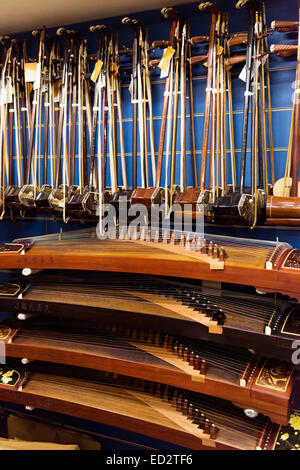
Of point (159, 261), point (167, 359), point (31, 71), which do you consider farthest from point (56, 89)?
point (167, 359)

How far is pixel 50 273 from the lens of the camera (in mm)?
2520

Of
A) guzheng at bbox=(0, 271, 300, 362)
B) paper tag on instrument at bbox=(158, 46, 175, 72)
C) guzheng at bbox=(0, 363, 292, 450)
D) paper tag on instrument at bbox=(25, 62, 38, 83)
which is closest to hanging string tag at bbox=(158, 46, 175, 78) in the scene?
paper tag on instrument at bbox=(158, 46, 175, 72)

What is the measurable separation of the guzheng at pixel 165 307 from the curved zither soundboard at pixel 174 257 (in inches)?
7.1

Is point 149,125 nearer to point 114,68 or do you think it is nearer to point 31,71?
point 114,68

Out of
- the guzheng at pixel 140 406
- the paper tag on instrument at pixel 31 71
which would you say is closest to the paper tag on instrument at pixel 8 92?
the paper tag on instrument at pixel 31 71

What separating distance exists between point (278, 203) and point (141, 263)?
76 centimetres

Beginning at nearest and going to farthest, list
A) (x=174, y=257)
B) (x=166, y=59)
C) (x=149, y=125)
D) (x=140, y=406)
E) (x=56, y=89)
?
(x=174, y=257) < (x=140, y=406) < (x=166, y=59) < (x=149, y=125) < (x=56, y=89)

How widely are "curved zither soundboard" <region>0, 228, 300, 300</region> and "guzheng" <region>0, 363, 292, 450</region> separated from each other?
0.69m

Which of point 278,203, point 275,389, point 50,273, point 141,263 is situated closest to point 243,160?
point 278,203

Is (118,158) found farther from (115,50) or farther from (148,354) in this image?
(148,354)

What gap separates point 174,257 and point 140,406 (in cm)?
85

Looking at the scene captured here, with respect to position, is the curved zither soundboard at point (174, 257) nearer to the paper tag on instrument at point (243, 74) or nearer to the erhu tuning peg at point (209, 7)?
the paper tag on instrument at point (243, 74)

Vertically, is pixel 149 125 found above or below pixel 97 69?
below

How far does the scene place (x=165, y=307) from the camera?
6.53 feet
